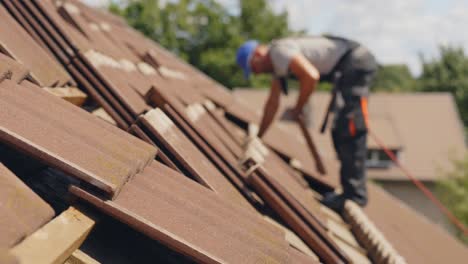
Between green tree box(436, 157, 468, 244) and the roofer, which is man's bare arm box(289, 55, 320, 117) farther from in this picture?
green tree box(436, 157, 468, 244)

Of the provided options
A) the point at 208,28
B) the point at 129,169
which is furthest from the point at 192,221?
the point at 208,28

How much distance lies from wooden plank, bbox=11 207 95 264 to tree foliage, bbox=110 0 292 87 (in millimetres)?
38624

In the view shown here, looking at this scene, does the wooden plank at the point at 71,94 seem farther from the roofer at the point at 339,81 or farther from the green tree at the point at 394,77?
the green tree at the point at 394,77

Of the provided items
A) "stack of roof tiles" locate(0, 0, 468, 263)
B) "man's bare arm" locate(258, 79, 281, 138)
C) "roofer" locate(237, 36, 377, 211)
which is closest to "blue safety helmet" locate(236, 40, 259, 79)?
"roofer" locate(237, 36, 377, 211)

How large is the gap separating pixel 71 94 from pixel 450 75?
135 feet

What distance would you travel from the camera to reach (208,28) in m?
41.3

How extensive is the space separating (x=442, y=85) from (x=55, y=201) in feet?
137

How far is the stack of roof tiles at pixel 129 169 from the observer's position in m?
1.45

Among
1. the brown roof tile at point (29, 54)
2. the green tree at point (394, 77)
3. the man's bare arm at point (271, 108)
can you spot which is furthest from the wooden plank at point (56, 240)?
the green tree at point (394, 77)

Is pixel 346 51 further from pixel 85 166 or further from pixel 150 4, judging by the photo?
pixel 150 4

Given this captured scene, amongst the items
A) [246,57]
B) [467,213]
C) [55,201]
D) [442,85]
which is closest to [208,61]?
[442,85]

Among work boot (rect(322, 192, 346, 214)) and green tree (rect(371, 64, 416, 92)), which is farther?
green tree (rect(371, 64, 416, 92))

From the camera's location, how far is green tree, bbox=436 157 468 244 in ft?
57.8

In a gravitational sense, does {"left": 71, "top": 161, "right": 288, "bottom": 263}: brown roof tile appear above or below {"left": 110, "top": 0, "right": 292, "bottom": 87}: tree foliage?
above
